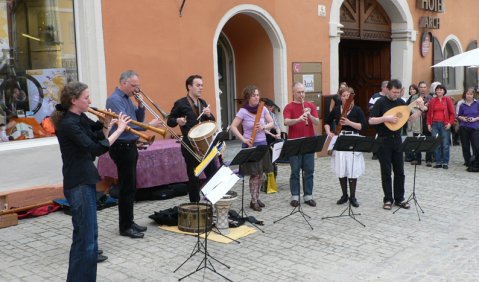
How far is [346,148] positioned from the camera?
7102mm

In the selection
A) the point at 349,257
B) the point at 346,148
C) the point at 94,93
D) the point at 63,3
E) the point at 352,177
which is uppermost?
the point at 63,3

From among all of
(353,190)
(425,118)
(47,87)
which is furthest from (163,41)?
(425,118)

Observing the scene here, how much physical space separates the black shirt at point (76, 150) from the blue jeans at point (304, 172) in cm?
379

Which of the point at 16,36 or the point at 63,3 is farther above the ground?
the point at 63,3

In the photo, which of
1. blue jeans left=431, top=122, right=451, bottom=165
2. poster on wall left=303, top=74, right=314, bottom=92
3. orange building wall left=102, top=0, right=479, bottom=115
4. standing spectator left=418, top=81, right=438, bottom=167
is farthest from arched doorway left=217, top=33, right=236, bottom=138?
blue jeans left=431, top=122, right=451, bottom=165

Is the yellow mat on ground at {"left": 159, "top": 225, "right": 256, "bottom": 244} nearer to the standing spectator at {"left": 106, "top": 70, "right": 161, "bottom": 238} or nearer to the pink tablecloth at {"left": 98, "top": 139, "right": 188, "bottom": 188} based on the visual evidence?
the standing spectator at {"left": 106, "top": 70, "right": 161, "bottom": 238}

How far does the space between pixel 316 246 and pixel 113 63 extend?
4387mm

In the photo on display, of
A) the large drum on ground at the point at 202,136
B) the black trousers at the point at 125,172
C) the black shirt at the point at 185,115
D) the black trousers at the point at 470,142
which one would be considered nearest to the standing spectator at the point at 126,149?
the black trousers at the point at 125,172

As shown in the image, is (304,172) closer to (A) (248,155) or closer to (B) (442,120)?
(A) (248,155)

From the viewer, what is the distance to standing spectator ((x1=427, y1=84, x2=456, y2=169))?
37.3 ft

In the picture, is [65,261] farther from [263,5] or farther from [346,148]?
[263,5]

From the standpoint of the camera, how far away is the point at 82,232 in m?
4.59

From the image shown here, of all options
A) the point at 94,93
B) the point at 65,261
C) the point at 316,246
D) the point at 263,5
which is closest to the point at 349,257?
the point at 316,246

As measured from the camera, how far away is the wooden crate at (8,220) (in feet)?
22.9
